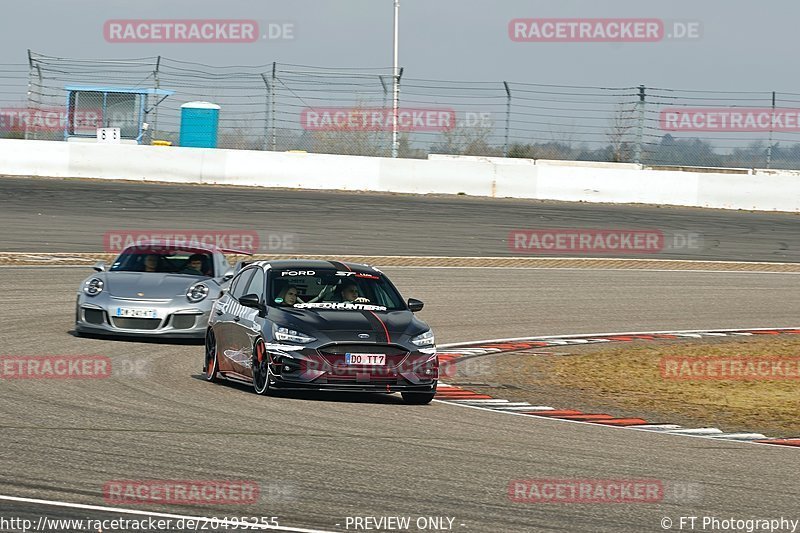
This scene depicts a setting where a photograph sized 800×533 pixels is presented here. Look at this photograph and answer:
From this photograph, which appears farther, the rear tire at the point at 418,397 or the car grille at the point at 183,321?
the car grille at the point at 183,321

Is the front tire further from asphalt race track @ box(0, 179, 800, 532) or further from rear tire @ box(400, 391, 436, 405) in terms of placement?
rear tire @ box(400, 391, 436, 405)

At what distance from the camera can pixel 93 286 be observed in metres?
15.2

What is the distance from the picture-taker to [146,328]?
14922 millimetres

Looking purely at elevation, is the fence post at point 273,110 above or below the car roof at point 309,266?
above

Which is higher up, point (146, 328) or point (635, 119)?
point (635, 119)

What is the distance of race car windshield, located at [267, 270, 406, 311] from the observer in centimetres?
1212

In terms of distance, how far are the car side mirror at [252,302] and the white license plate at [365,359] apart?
110 centimetres

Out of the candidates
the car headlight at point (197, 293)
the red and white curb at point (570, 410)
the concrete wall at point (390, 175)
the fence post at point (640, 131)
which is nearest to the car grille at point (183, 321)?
the car headlight at point (197, 293)

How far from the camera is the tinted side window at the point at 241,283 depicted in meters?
12.9

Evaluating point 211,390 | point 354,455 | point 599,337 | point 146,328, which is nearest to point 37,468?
point 354,455

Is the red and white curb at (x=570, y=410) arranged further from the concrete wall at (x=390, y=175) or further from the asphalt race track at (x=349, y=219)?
the concrete wall at (x=390, y=175)

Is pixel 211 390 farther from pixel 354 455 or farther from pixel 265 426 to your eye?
pixel 354 455

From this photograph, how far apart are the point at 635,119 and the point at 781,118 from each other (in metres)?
3.68

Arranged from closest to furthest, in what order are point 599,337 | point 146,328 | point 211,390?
point 211,390
point 146,328
point 599,337
